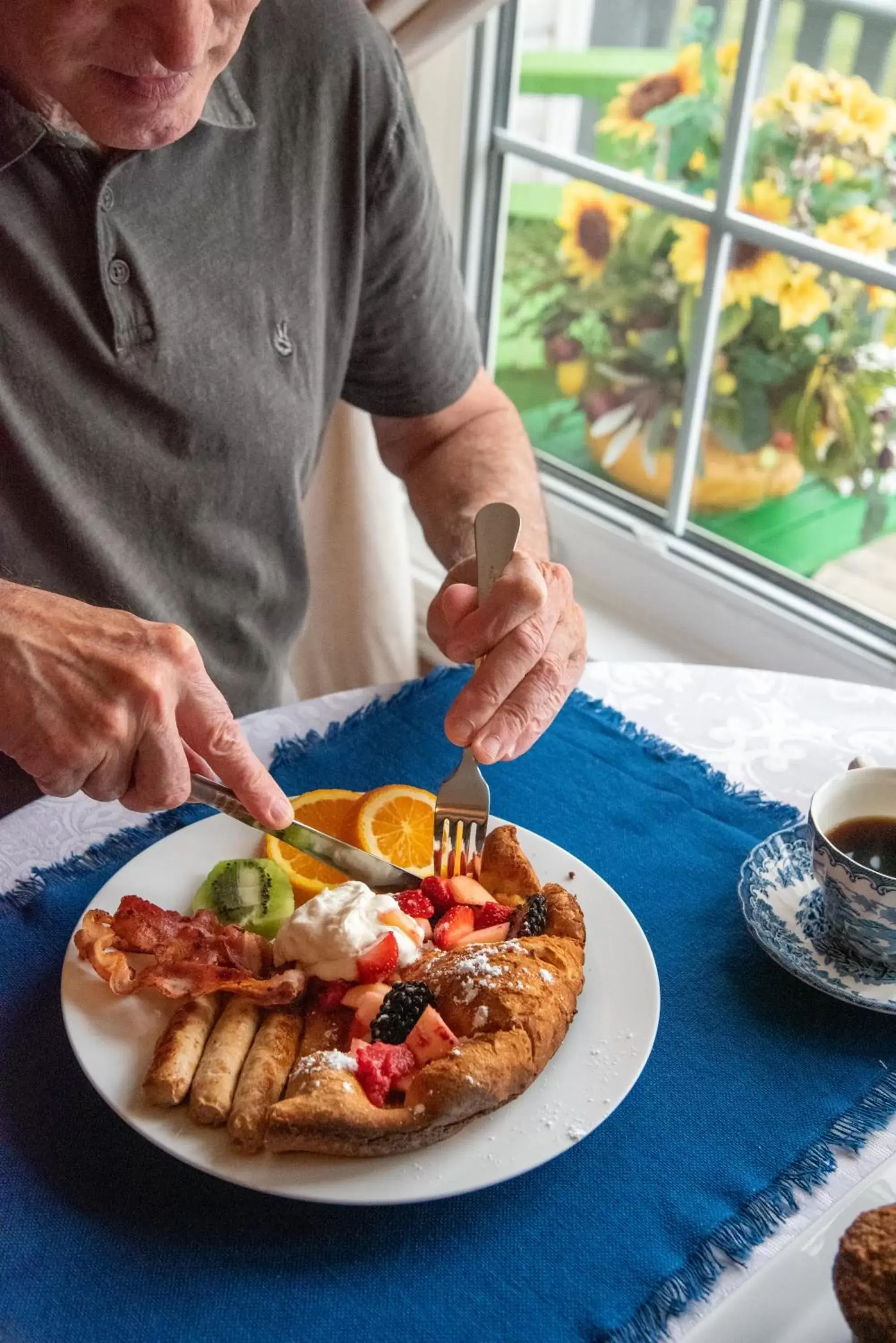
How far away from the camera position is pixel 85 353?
1381 mm

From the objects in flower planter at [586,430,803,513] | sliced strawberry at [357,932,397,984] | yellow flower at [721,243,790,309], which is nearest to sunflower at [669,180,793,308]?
yellow flower at [721,243,790,309]

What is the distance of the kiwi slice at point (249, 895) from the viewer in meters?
1.12

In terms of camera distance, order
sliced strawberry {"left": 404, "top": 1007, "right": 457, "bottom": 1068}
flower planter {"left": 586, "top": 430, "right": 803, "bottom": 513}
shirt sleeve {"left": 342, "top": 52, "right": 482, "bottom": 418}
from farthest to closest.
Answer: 1. flower planter {"left": 586, "top": 430, "right": 803, "bottom": 513}
2. shirt sleeve {"left": 342, "top": 52, "right": 482, "bottom": 418}
3. sliced strawberry {"left": 404, "top": 1007, "right": 457, "bottom": 1068}

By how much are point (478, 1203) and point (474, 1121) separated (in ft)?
0.18

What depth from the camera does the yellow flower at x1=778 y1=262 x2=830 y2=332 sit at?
2.18 m

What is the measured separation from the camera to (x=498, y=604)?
1285 millimetres

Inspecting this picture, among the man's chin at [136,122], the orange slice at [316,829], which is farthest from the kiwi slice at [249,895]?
the man's chin at [136,122]

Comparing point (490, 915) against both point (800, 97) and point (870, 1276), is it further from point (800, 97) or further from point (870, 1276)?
point (800, 97)

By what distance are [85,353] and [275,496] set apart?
12.1 inches

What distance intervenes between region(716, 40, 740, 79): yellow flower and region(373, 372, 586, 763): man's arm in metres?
0.87

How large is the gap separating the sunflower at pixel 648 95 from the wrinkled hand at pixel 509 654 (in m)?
1.33

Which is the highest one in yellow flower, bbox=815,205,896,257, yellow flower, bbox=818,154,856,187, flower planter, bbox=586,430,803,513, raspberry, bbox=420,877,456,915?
yellow flower, bbox=818,154,856,187

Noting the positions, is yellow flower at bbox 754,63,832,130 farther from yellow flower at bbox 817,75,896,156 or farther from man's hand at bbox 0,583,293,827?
man's hand at bbox 0,583,293,827

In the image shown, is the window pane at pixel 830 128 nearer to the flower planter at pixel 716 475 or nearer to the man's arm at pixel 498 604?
the flower planter at pixel 716 475
